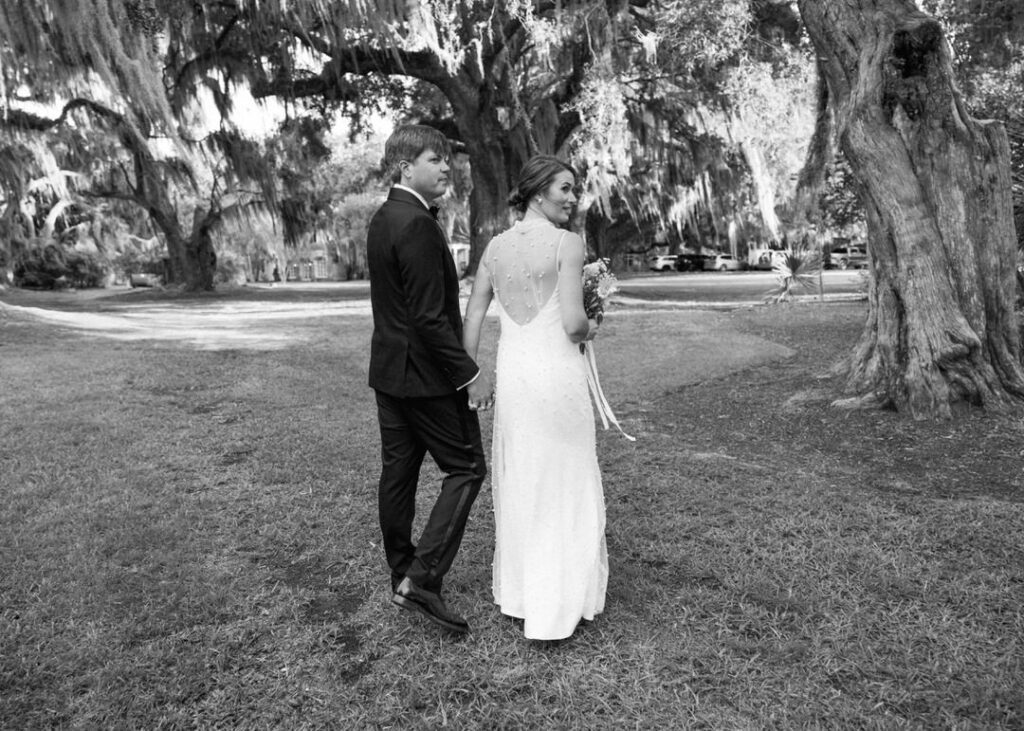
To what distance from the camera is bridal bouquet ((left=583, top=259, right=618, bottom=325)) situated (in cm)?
314

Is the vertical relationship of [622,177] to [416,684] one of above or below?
above

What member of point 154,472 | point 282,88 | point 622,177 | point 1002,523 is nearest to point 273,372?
point 154,472

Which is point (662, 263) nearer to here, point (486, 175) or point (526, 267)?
point (486, 175)

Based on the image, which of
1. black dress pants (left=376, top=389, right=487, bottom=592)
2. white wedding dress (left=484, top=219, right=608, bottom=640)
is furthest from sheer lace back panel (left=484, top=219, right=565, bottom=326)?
black dress pants (left=376, top=389, right=487, bottom=592)

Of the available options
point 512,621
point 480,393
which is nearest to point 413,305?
point 480,393

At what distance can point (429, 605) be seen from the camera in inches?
120

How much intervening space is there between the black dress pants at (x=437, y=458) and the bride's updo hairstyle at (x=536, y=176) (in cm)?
76

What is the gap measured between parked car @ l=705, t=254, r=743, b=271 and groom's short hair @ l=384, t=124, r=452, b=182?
165 ft

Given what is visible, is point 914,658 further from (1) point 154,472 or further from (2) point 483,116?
(2) point 483,116

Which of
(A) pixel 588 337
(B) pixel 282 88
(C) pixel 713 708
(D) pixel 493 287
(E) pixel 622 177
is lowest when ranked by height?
(C) pixel 713 708

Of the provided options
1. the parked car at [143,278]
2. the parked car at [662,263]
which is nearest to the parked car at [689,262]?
the parked car at [662,263]

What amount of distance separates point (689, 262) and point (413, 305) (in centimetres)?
5040

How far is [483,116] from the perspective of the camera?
1778 centimetres

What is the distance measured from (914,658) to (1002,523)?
166 cm
